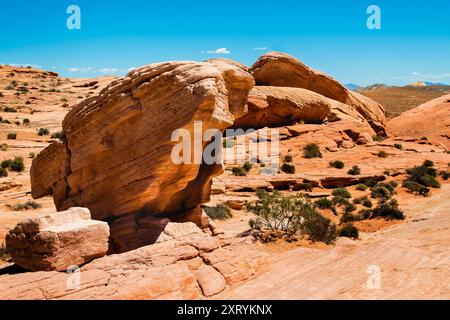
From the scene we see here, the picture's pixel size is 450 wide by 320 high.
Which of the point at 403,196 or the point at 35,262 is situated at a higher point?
the point at 35,262

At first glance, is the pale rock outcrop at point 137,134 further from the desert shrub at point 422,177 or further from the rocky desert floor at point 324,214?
the desert shrub at point 422,177

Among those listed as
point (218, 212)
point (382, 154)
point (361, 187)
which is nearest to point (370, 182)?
point (361, 187)

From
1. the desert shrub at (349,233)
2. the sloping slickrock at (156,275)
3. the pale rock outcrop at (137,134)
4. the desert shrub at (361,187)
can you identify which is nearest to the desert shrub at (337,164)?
the desert shrub at (361,187)

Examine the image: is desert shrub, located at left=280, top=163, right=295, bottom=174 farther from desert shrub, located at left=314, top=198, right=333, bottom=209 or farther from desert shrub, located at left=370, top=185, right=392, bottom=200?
desert shrub, located at left=314, top=198, right=333, bottom=209

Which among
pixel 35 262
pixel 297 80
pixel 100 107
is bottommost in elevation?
pixel 35 262

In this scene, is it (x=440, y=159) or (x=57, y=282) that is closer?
(x=57, y=282)

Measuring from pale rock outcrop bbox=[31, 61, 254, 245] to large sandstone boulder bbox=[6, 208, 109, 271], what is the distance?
2.08m

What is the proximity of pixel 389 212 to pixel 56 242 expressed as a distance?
14445 millimetres

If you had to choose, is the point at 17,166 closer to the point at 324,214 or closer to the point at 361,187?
the point at 324,214

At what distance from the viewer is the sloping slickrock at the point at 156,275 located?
23.9 feet

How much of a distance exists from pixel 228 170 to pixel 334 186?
6762mm

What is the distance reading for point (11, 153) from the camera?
1043 inches
